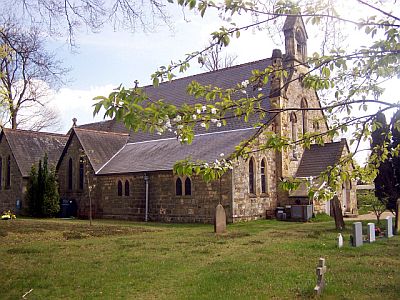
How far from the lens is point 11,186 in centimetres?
3184

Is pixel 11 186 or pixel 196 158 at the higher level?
pixel 196 158

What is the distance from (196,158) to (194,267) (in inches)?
518

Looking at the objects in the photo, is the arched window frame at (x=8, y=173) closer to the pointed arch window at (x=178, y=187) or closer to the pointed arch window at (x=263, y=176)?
the pointed arch window at (x=178, y=187)

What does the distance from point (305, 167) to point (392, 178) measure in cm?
523

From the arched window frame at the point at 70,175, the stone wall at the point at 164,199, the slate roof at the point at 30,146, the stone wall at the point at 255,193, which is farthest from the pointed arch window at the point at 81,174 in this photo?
the stone wall at the point at 255,193

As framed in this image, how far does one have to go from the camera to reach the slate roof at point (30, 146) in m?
31.4

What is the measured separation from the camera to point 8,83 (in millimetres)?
20219

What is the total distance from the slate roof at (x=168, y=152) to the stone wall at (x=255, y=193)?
54.8 inches

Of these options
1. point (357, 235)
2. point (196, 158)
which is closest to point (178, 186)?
point (196, 158)

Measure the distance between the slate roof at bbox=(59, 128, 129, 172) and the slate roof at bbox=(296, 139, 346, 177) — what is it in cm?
1251

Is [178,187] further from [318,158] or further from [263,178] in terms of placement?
[318,158]

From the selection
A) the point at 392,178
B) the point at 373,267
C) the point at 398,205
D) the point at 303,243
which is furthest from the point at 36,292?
the point at 392,178

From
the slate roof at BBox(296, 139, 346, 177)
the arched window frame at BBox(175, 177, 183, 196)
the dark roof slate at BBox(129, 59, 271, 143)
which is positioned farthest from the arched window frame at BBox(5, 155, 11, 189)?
the slate roof at BBox(296, 139, 346, 177)

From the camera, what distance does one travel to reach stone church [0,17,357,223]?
22.4m
